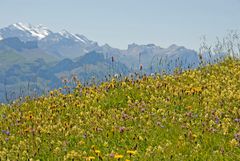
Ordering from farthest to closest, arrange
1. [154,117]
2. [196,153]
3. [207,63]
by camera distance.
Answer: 1. [207,63]
2. [154,117]
3. [196,153]

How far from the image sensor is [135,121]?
30.1ft

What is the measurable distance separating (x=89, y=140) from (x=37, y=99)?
203 inches

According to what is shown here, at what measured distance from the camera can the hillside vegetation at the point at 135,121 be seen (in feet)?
24.6

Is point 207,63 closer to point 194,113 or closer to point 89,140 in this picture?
point 194,113

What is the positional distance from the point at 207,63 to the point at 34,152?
823cm

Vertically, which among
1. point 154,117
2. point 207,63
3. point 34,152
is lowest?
point 34,152

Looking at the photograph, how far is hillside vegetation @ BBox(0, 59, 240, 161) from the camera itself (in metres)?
7.50

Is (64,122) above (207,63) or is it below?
below

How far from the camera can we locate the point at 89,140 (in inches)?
333

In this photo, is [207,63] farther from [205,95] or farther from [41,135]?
[41,135]

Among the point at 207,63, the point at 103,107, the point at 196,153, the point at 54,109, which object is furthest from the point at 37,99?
the point at 196,153

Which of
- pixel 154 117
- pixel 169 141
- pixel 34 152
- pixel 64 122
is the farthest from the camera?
pixel 64 122

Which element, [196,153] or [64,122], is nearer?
[196,153]

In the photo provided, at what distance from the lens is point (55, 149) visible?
793 centimetres
